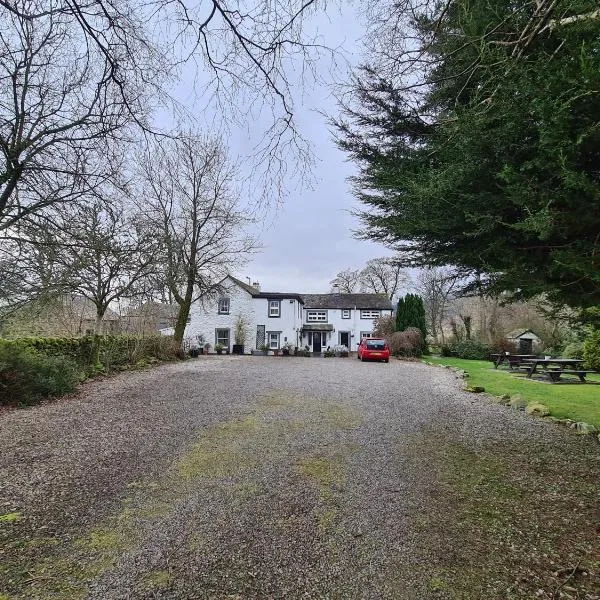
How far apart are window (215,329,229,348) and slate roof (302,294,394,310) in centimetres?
921

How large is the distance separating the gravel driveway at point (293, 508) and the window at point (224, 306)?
2422cm

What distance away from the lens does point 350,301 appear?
36.5 m

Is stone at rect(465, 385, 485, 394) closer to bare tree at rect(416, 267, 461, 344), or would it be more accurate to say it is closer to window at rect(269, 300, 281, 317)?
window at rect(269, 300, 281, 317)

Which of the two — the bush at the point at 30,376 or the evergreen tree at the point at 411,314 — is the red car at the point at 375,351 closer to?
the evergreen tree at the point at 411,314

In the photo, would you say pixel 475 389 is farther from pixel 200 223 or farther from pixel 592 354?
pixel 200 223

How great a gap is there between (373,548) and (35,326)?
1397 cm

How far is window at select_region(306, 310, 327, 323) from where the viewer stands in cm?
3659

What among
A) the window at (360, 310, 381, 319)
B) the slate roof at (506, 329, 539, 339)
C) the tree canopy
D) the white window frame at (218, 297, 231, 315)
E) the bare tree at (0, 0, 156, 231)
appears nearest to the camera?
the tree canopy

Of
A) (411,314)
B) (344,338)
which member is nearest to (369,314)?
(344,338)

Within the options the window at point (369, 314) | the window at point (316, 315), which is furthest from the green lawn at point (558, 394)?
the window at point (316, 315)

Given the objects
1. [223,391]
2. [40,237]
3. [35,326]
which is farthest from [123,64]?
[35,326]

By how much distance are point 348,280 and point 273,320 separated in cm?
1499

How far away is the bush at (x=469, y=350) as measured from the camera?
26422 millimetres

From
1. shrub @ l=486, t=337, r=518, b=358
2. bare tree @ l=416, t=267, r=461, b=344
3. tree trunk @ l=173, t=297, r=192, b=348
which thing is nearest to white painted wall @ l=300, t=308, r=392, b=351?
bare tree @ l=416, t=267, r=461, b=344
